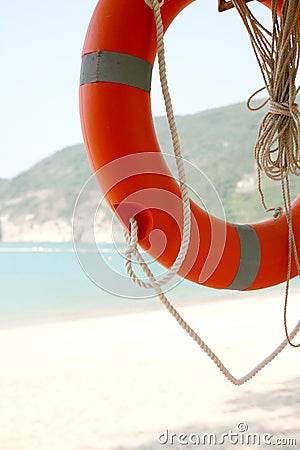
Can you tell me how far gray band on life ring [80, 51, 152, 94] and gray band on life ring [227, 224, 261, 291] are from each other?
37 centimetres

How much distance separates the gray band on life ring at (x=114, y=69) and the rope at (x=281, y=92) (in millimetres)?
309

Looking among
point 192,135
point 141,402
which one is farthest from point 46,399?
point 192,135

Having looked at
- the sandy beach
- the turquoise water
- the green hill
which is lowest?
the green hill

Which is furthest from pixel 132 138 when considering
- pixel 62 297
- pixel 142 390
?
pixel 62 297

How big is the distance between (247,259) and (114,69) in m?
0.46

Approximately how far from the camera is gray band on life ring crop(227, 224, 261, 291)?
4.06ft

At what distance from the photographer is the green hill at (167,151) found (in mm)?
20272

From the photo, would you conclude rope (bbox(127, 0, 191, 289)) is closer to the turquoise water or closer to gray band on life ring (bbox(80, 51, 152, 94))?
gray band on life ring (bbox(80, 51, 152, 94))

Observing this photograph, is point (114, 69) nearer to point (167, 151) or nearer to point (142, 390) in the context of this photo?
point (142, 390)

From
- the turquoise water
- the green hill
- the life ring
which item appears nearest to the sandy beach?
the turquoise water

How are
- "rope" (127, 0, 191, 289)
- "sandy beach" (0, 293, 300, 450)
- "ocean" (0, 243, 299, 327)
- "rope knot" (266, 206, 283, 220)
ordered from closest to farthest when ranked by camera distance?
"rope" (127, 0, 191, 289), "rope knot" (266, 206, 283, 220), "sandy beach" (0, 293, 300, 450), "ocean" (0, 243, 299, 327)

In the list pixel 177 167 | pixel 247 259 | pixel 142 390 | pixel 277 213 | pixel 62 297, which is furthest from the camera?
pixel 62 297

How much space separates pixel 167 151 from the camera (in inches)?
807

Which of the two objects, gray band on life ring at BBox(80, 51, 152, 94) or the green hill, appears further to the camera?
the green hill
